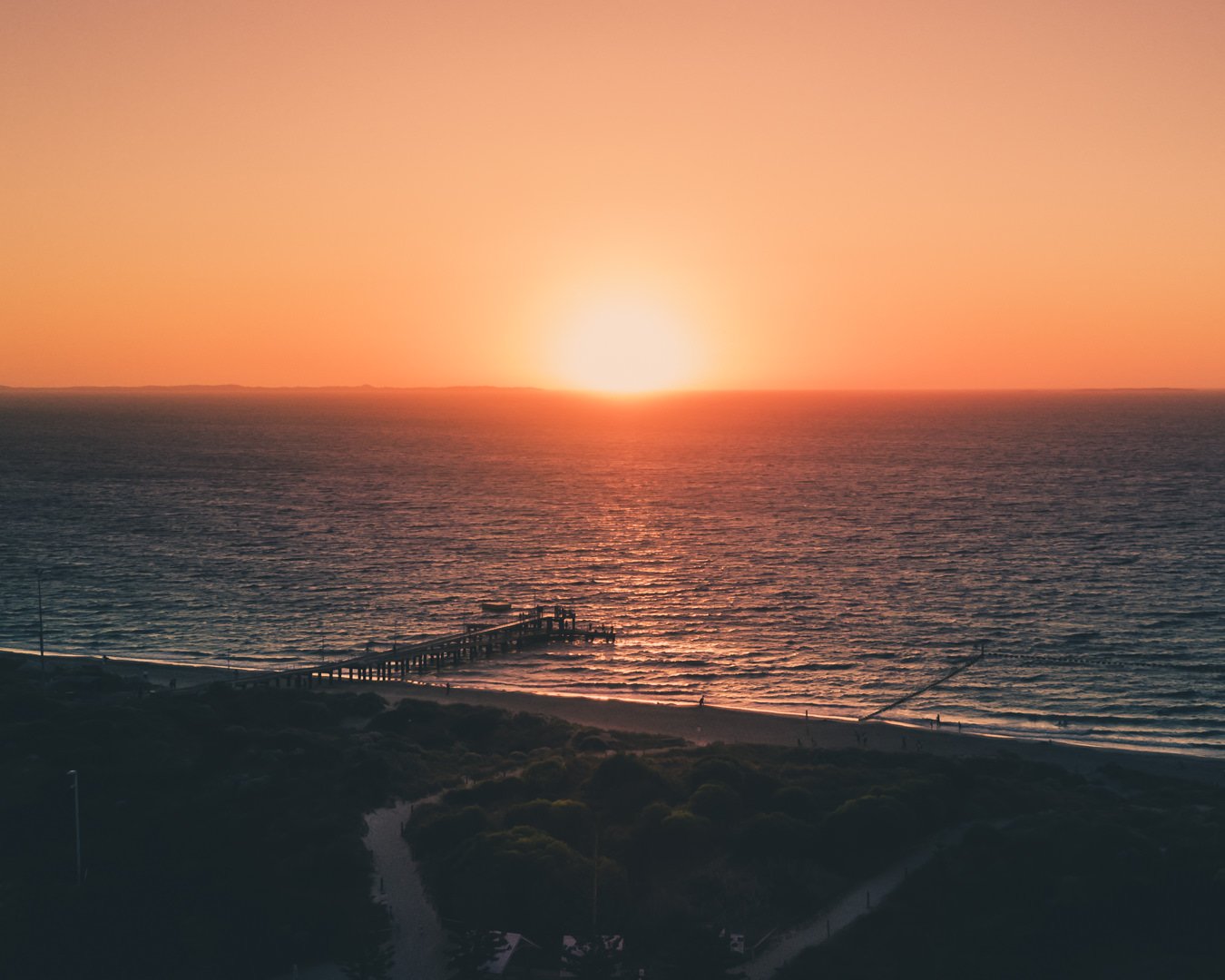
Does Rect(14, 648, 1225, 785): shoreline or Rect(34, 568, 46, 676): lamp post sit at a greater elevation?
Rect(34, 568, 46, 676): lamp post

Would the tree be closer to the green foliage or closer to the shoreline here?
the green foliage

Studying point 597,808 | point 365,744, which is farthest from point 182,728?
point 597,808

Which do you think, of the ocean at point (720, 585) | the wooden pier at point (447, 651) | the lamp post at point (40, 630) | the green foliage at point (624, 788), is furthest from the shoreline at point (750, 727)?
the green foliage at point (624, 788)

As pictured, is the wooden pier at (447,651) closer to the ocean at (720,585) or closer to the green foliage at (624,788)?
the ocean at (720,585)

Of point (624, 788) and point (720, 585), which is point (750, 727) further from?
point (720, 585)

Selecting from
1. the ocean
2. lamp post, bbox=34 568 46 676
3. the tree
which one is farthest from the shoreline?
the tree

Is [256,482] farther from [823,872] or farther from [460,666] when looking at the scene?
[823,872]

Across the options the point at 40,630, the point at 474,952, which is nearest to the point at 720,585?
the point at 40,630
